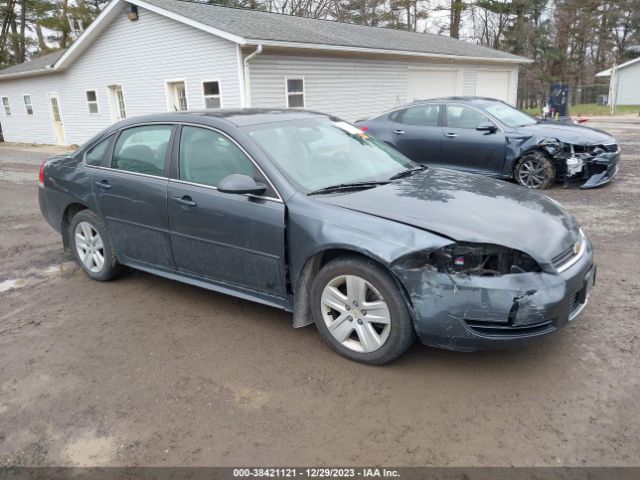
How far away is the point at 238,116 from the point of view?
4.12 meters

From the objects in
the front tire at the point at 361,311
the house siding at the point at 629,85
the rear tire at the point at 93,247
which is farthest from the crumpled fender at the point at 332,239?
the house siding at the point at 629,85

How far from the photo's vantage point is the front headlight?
2.97 meters

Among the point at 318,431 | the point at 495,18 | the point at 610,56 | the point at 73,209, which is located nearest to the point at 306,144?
the point at 318,431

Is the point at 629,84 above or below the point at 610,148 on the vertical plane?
above

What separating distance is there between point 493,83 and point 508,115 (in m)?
16.4

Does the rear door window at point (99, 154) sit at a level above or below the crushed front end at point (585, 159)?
above

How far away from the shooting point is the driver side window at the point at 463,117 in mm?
8484

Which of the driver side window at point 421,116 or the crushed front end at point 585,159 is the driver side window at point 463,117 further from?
the crushed front end at point 585,159

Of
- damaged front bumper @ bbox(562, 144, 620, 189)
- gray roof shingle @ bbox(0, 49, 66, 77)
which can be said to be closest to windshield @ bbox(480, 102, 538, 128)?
damaged front bumper @ bbox(562, 144, 620, 189)

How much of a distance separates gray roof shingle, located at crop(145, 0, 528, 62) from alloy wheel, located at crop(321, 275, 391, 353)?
34.4 ft

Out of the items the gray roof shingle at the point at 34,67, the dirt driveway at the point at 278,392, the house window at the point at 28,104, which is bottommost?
the dirt driveway at the point at 278,392

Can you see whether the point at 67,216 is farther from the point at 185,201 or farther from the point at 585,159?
the point at 585,159

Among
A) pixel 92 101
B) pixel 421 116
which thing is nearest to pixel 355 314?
pixel 421 116

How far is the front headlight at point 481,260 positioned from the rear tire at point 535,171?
5.58m
